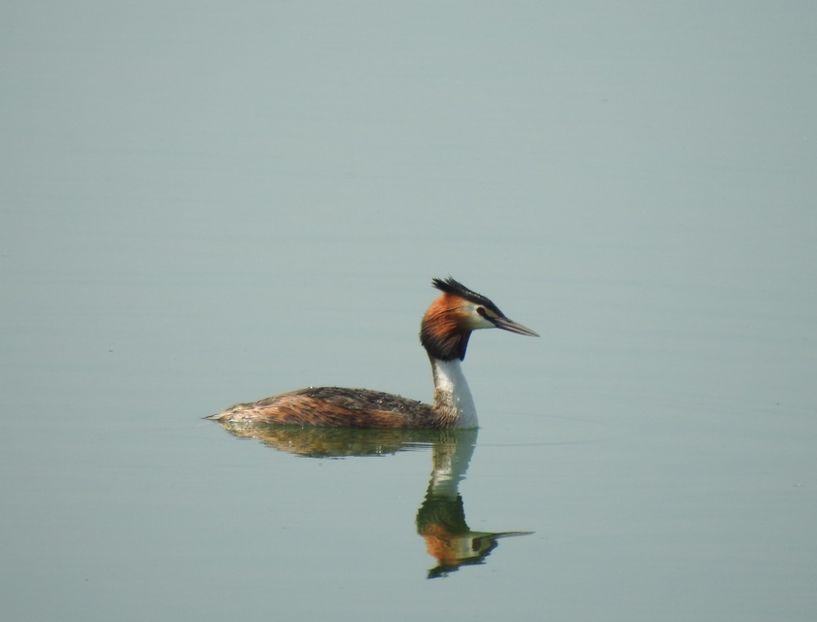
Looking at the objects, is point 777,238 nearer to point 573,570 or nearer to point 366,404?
point 366,404

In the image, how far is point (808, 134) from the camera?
33812 mm

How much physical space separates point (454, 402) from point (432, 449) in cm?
71

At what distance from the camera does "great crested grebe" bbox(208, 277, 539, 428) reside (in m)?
16.7

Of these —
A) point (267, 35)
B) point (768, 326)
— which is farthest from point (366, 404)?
point (267, 35)

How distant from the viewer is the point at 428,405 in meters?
17.2

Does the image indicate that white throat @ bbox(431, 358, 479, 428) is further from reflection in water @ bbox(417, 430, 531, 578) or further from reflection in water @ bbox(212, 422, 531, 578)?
reflection in water @ bbox(417, 430, 531, 578)

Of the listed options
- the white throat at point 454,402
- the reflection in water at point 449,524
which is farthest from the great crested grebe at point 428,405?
the reflection in water at point 449,524

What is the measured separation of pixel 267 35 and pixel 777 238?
25.6 meters

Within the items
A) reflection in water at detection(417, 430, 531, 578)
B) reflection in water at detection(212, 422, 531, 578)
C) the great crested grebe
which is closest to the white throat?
the great crested grebe

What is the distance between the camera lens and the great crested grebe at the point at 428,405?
16719 millimetres

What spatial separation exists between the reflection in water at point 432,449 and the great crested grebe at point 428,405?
92 mm

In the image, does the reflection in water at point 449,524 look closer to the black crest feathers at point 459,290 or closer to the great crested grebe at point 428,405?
the great crested grebe at point 428,405

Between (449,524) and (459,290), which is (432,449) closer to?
(459,290)

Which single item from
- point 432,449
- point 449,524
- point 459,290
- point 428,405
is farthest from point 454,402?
point 449,524
